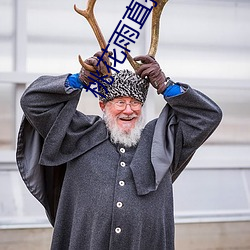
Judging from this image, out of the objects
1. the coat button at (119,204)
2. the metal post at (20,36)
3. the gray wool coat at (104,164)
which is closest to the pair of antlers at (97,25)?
the gray wool coat at (104,164)

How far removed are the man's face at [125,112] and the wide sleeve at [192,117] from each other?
136 mm

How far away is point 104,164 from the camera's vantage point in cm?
210

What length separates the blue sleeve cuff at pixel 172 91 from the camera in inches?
81.7

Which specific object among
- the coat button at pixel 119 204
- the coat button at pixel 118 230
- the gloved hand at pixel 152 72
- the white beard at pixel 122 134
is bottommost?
the coat button at pixel 118 230

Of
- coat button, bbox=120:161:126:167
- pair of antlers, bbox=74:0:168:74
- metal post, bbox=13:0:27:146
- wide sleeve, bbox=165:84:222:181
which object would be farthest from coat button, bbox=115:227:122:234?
metal post, bbox=13:0:27:146

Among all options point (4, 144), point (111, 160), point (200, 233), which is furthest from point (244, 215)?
point (111, 160)

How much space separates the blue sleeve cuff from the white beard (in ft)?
0.56

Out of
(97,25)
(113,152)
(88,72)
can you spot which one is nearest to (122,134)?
(113,152)

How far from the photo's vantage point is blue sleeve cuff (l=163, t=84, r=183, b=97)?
208 centimetres

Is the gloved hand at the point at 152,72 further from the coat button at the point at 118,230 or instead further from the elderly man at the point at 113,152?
the coat button at the point at 118,230

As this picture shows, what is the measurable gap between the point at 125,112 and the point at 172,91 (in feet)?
0.65

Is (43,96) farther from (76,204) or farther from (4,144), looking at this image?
(4,144)

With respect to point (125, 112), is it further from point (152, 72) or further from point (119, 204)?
point (119, 204)

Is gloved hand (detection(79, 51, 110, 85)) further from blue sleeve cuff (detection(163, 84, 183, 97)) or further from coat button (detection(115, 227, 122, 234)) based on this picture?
coat button (detection(115, 227, 122, 234))
